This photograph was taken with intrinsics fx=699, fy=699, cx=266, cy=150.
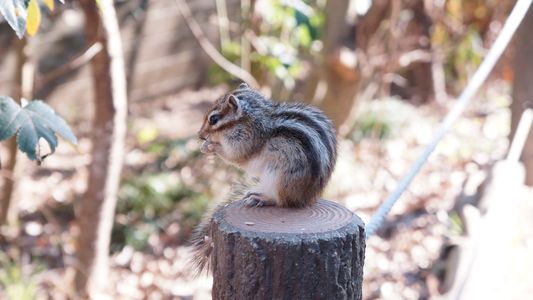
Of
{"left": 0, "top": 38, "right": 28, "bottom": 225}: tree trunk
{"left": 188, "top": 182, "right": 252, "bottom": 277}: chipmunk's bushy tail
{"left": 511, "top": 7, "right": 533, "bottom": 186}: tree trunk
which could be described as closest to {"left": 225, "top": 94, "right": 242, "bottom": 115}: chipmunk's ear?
{"left": 188, "top": 182, "right": 252, "bottom": 277}: chipmunk's bushy tail

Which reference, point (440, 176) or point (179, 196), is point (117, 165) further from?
point (440, 176)

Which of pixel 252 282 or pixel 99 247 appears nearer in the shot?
pixel 252 282

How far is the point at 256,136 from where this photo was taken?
1.77 m

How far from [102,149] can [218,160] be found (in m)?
0.82

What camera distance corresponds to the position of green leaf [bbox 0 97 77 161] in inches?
60.7

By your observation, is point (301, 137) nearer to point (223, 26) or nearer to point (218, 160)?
point (218, 160)

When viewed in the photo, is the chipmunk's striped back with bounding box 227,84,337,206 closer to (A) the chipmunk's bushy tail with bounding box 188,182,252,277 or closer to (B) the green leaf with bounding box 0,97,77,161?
(A) the chipmunk's bushy tail with bounding box 188,182,252,277

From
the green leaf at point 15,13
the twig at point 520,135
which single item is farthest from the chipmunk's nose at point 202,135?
the twig at point 520,135

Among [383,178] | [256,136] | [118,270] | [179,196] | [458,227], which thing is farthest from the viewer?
[383,178]

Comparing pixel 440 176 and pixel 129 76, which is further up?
pixel 129 76

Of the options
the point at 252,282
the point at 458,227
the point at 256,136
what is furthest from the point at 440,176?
the point at 252,282

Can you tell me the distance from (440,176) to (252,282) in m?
Result: 4.03

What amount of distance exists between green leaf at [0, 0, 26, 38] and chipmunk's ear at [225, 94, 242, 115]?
578 mm

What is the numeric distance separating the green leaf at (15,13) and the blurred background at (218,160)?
0.20m
